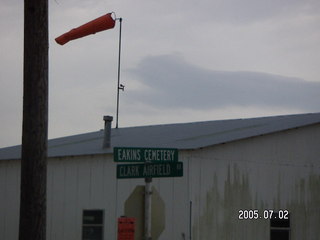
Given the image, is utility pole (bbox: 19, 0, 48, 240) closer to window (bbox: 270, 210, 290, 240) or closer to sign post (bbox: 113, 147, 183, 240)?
sign post (bbox: 113, 147, 183, 240)

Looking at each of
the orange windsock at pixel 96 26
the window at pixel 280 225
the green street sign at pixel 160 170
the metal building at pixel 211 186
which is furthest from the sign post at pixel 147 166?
the window at pixel 280 225

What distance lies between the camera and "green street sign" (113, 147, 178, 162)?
11469 millimetres

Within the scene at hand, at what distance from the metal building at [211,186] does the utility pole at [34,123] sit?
22.1 ft

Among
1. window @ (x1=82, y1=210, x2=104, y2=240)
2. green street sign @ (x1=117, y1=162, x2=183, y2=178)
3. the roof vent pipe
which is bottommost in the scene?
window @ (x1=82, y1=210, x2=104, y2=240)

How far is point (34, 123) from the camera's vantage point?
34.5 ft

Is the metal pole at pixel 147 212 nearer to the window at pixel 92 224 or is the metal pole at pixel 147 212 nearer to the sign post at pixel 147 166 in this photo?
the sign post at pixel 147 166

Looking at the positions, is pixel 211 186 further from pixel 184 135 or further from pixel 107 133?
pixel 107 133

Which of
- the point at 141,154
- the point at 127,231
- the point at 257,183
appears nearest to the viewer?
the point at 127,231

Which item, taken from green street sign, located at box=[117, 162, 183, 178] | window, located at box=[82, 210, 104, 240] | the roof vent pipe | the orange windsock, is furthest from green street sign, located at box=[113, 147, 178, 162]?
the roof vent pipe

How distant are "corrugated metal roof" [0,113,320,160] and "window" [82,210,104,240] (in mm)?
1752

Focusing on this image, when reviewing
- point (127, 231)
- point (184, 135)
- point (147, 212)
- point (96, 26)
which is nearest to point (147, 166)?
point (147, 212)

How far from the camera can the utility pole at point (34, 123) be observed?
1038 centimetres

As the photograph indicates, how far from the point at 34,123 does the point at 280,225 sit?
1076 cm

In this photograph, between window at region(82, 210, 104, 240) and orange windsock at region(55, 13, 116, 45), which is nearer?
orange windsock at region(55, 13, 116, 45)
